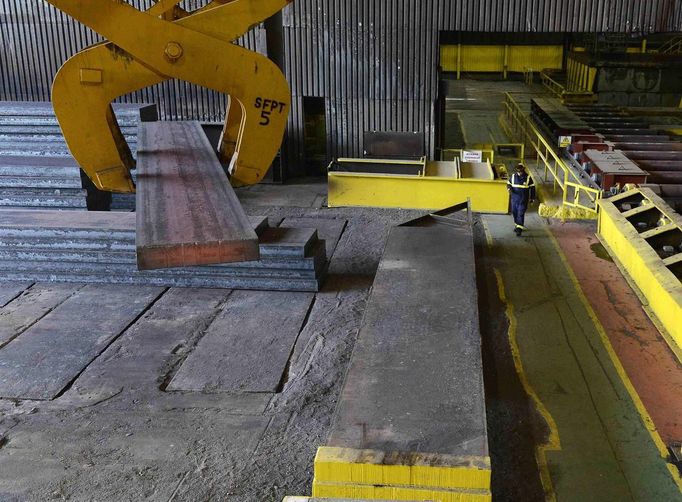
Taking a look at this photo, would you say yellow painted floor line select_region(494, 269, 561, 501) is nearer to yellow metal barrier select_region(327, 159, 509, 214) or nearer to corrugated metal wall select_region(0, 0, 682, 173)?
yellow metal barrier select_region(327, 159, 509, 214)

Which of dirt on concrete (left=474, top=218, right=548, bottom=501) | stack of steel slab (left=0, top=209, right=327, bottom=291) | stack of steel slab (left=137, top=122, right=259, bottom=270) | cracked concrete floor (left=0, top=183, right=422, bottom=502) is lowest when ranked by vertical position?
dirt on concrete (left=474, top=218, right=548, bottom=501)

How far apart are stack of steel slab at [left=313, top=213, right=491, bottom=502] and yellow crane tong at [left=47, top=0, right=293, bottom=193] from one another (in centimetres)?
213

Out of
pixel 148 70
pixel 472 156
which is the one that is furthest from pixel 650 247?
pixel 148 70

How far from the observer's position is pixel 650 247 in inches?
305

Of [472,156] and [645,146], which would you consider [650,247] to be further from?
[472,156]

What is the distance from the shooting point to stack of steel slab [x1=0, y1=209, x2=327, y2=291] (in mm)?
7902

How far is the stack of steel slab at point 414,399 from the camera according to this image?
331 cm

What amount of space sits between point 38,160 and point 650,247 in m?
9.61

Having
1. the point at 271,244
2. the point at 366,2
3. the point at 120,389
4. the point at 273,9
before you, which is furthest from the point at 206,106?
the point at 120,389

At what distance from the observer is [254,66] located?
224 inches

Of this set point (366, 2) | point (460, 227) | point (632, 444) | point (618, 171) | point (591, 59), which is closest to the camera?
point (632, 444)

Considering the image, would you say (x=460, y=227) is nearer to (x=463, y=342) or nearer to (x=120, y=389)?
(x=463, y=342)

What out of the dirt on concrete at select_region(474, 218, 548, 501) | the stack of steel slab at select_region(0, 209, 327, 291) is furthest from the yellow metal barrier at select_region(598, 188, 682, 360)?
the stack of steel slab at select_region(0, 209, 327, 291)

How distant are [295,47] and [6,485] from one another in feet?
33.8
